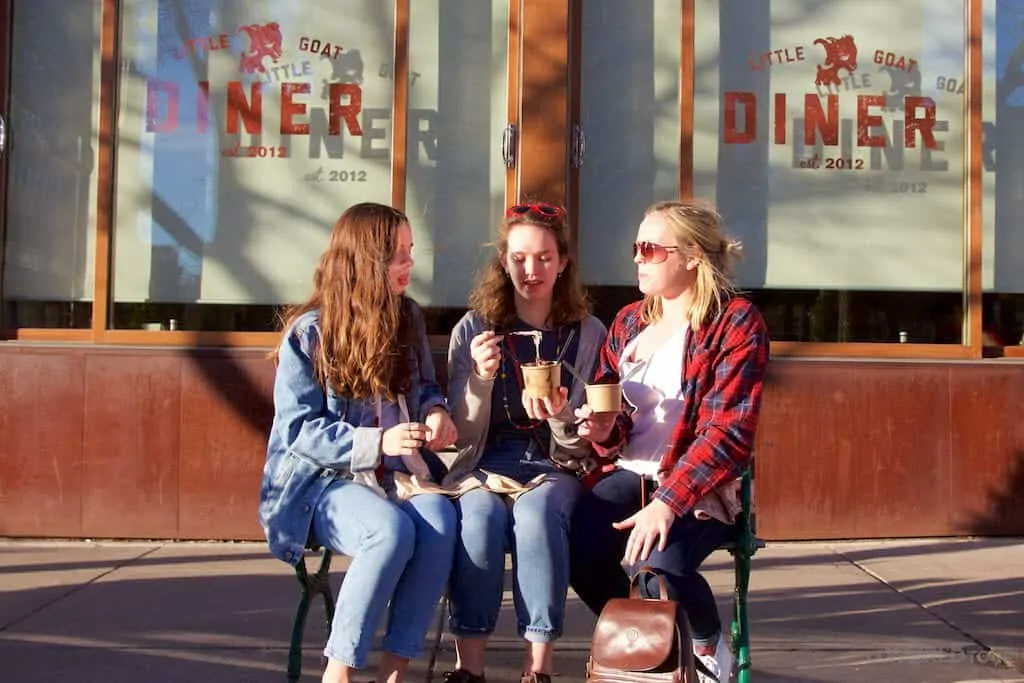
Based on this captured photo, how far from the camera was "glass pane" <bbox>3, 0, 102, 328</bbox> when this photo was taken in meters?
6.49

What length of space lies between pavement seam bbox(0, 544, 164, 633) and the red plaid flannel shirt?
2.67 metres

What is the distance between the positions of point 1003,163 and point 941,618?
3084 mm

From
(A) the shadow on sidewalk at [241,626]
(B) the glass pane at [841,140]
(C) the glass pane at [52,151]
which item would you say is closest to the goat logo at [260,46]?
(C) the glass pane at [52,151]

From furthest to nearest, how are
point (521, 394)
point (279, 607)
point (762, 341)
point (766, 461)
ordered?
point (766, 461), point (279, 607), point (521, 394), point (762, 341)

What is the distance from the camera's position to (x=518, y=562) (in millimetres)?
3312

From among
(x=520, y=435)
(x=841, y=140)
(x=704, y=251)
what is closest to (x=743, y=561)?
(x=520, y=435)

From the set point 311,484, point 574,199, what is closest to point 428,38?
point 574,199

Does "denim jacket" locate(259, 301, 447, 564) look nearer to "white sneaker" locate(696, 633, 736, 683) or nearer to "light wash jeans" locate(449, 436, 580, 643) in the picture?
"light wash jeans" locate(449, 436, 580, 643)

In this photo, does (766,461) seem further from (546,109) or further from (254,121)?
(254,121)

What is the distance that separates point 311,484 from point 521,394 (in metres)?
0.75

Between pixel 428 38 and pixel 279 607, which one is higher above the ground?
pixel 428 38

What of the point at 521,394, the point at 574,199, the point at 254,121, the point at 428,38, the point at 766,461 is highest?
the point at 428,38

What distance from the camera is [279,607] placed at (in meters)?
4.89

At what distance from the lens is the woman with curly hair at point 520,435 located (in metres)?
3.31
